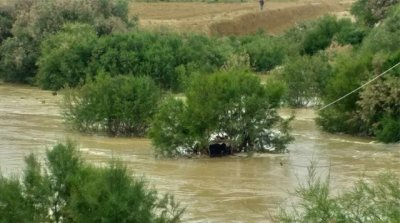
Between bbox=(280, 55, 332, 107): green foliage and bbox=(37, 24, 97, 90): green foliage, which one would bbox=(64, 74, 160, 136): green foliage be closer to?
bbox=(280, 55, 332, 107): green foliage

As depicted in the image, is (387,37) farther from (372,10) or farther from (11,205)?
(11,205)

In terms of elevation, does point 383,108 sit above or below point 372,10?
below

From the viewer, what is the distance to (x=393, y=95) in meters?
29.5

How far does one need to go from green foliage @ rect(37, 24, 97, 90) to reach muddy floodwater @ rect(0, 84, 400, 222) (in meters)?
9.74

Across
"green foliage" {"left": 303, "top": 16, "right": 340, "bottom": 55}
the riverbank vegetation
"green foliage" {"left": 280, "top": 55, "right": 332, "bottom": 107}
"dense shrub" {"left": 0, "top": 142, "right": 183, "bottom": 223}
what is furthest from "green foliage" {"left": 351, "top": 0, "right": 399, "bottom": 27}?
"dense shrub" {"left": 0, "top": 142, "right": 183, "bottom": 223}

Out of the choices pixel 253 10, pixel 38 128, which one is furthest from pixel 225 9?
pixel 38 128

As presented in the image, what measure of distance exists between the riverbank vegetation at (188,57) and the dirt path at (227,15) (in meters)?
9.97

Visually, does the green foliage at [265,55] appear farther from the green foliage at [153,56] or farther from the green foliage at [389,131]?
the green foliage at [389,131]

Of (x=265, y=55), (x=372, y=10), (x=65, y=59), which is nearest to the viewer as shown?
(x=65, y=59)

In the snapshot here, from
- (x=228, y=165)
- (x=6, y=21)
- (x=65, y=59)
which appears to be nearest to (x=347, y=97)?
(x=228, y=165)

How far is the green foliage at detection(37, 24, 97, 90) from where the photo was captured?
45125 mm

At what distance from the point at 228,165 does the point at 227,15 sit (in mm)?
50171

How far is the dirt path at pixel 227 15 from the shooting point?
71.3m

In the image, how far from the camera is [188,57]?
45.5 meters
